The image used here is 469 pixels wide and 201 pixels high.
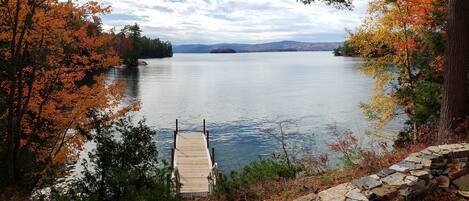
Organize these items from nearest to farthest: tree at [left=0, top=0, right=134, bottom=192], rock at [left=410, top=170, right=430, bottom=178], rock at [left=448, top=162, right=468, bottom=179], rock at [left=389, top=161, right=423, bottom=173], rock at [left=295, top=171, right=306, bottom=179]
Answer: rock at [left=410, top=170, right=430, bottom=178] → rock at [left=389, top=161, right=423, bottom=173] → rock at [left=448, top=162, right=468, bottom=179] → rock at [left=295, top=171, right=306, bottom=179] → tree at [left=0, top=0, right=134, bottom=192]

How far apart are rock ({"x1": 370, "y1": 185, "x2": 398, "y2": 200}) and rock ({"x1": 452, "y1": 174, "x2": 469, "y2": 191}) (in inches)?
62.3

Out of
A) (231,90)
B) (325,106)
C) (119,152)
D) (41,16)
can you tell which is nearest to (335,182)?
(119,152)

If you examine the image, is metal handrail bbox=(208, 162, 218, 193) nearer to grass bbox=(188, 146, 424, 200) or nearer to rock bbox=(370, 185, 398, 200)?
grass bbox=(188, 146, 424, 200)

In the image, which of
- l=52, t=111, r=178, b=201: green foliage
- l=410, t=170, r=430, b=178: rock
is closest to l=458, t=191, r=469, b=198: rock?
l=410, t=170, r=430, b=178: rock

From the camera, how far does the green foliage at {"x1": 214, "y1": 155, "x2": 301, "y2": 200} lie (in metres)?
10.2

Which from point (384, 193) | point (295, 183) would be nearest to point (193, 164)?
point (295, 183)

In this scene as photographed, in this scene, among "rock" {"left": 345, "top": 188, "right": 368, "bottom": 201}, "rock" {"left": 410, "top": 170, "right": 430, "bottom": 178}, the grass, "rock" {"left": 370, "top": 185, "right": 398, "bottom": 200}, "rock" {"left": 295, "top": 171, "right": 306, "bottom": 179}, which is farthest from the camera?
"rock" {"left": 295, "top": 171, "right": 306, "bottom": 179}

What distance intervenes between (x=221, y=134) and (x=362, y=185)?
31.5 metres

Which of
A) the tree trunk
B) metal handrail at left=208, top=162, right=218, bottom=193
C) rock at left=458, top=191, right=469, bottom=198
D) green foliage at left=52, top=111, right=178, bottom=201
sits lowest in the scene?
metal handrail at left=208, top=162, right=218, bottom=193

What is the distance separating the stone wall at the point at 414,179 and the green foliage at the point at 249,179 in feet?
11.4

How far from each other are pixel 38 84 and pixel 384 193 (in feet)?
48.1

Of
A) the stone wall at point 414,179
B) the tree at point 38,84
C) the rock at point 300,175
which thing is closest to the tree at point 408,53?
the rock at point 300,175

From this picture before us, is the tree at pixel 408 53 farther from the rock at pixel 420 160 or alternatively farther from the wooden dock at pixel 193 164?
the wooden dock at pixel 193 164

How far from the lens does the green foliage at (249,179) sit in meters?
10.2
